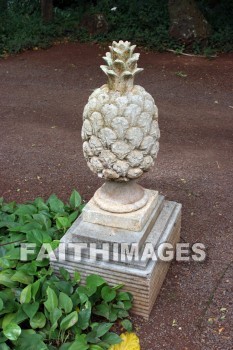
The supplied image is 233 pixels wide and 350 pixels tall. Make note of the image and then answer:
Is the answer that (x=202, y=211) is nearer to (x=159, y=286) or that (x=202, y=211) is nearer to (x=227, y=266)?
(x=227, y=266)

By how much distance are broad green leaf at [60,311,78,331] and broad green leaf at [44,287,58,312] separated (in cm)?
14

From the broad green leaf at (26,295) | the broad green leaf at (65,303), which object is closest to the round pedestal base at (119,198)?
the broad green leaf at (65,303)

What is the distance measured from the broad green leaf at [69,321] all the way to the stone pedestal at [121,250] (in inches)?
17.8

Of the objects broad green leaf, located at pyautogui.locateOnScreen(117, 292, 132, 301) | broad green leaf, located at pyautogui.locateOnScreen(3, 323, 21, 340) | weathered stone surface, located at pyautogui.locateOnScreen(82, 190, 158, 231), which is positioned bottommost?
broad green leaf, located at pyautogui.locateOnScreen(117, 292, 132, 301)

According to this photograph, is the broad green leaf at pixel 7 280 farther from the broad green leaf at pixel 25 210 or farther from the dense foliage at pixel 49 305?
the broad green leaf at pixel 25 210

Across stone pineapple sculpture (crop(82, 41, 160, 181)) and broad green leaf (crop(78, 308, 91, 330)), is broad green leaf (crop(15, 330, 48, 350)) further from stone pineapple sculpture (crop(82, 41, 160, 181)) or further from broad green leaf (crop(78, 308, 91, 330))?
stone pineapple sculpture (crop(82, 41, 160, 181))

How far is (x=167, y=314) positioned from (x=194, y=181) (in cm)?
234

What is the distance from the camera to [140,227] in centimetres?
385

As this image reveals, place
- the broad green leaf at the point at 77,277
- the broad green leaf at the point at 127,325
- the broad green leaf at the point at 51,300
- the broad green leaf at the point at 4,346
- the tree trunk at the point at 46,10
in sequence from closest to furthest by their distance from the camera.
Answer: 1. the broad green leaf at the point at 4,346
2. the broad green leaf at the point at 51,300
3. the broad green leaf at the point at 127,325
4. the broad green leaf at the point at 77,277
5. the tree trunk at the point at 46,10

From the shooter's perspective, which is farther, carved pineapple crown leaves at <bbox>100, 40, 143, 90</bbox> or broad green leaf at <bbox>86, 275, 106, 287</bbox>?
broad green leaf at <bbox>86, 275, 106, 287</bbox>

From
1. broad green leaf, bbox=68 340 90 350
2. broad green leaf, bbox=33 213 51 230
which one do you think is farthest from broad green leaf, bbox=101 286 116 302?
broad green leaf, bbox=33 213 51 230

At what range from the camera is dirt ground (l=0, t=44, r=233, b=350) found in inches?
154

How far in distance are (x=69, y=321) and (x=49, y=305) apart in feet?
0.66

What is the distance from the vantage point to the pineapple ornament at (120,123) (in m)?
3.49
